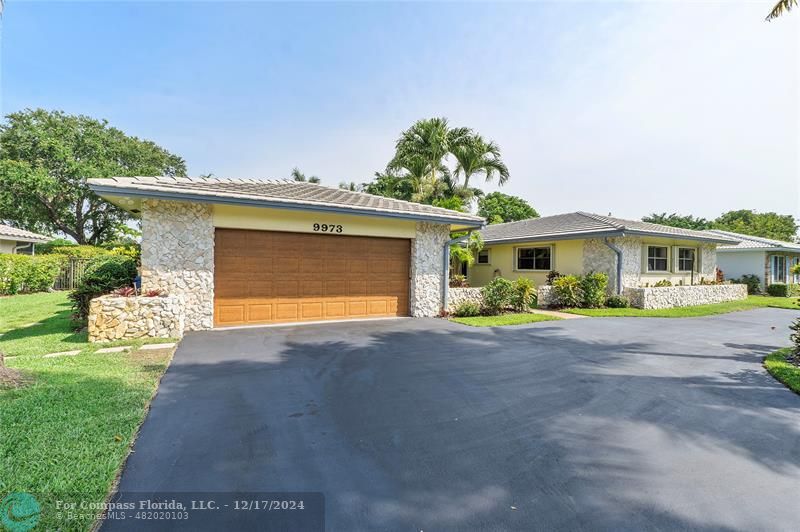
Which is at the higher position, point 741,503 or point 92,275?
point 92,275

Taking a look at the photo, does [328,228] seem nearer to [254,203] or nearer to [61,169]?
[254,203]

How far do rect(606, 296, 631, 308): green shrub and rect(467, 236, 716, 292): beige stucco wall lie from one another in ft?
1.61

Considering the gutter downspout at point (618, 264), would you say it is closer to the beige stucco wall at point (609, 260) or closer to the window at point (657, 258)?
the beige stucco wall at point (609, 260)

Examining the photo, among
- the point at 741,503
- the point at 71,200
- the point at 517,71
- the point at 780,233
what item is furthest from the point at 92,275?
the point at 780,233

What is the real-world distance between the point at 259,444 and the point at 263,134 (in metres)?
14.8

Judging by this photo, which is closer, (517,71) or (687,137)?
(517,71)

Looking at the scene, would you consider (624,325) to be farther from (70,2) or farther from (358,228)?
(70,2)

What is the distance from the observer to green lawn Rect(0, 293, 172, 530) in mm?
2473

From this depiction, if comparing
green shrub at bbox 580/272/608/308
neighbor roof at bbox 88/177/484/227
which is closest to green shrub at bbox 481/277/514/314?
neighbor roof at bbox 88/177/484/227

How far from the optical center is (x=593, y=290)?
543 inches

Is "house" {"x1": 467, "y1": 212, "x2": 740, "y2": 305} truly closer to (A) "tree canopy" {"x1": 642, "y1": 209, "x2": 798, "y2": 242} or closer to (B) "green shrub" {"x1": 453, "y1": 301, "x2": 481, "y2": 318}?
(B) "green shrub" {"x1": 453, "y1": 301, "x2": 481, "y2": 318}

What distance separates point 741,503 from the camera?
8.27ft

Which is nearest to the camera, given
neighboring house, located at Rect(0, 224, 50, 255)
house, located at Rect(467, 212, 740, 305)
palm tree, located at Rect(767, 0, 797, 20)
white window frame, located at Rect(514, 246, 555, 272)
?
palm tree, located at Rect(767, 0, 797, 20)

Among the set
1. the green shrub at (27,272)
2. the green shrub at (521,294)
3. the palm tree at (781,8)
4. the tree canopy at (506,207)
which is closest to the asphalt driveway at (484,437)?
the green shrub at (521,294)
